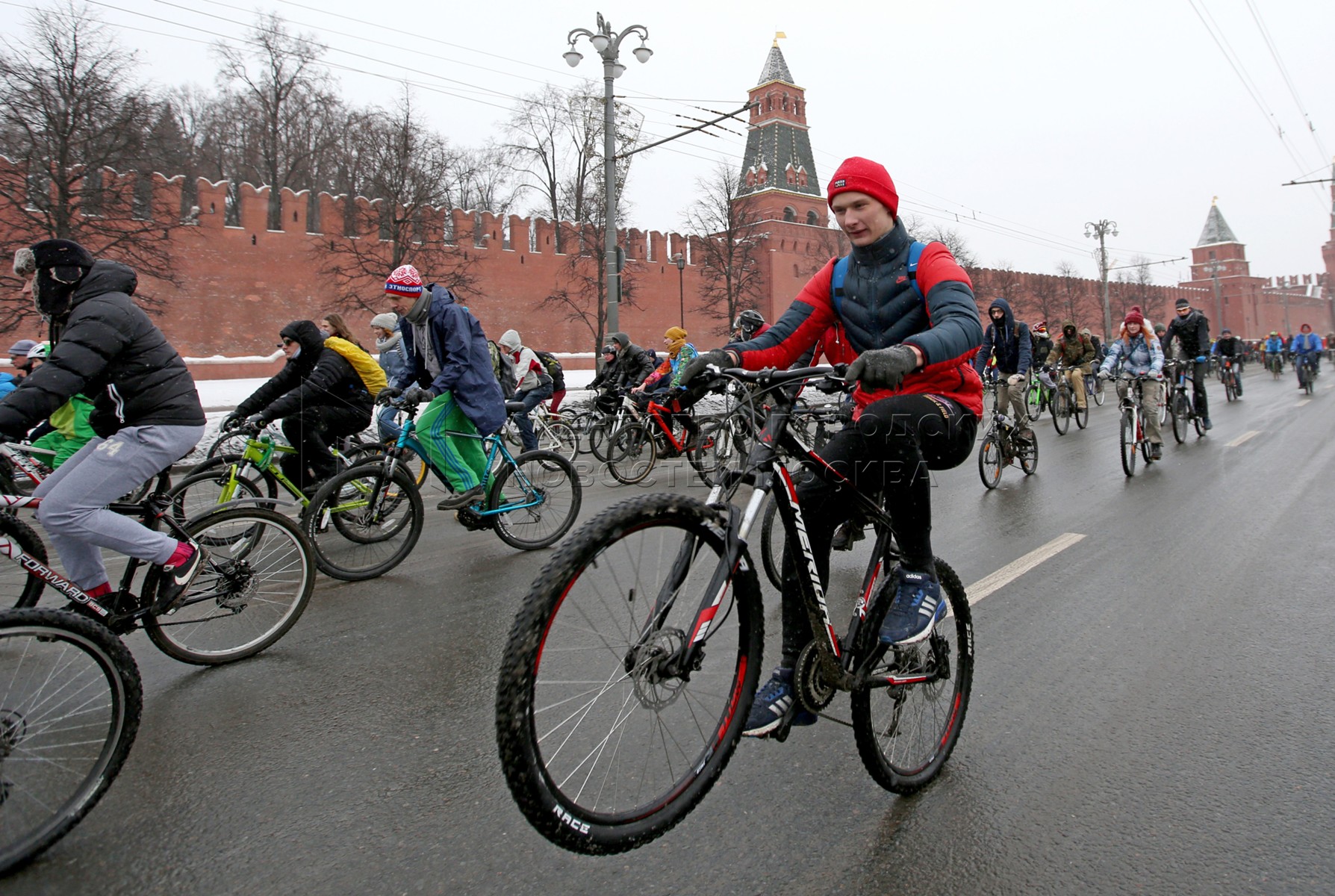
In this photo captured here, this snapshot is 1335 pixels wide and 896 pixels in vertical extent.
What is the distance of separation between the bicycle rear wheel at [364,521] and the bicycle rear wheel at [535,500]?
2.12 feet

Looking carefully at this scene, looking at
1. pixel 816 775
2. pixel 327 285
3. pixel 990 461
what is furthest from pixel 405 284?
pixel 327 285

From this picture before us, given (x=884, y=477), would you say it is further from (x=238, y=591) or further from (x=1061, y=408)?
(x=1061, y=408)

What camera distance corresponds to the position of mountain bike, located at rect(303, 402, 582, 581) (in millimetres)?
5609

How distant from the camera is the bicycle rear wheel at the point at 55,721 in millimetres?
2406

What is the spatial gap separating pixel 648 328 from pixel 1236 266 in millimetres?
86663

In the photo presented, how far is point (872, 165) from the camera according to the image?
2789 millimetres

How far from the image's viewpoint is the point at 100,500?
3564 mm

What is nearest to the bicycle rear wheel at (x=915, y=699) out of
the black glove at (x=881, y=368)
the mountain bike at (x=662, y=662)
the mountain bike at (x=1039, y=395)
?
the mountain bike at (x=662, y=662)

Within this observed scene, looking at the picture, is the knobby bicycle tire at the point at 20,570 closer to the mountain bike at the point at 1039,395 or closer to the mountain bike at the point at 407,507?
the mountain bike at the point at 407,507

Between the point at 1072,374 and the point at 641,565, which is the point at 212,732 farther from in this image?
the point at 1072,374

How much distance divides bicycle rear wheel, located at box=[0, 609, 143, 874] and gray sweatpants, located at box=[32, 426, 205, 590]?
1.14 m

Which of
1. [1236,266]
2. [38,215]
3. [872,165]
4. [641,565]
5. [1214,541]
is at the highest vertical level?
[1236,266]

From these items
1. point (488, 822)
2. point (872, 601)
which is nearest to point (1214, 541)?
point (872, 601)

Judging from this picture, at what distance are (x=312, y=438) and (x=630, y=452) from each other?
4703mm
